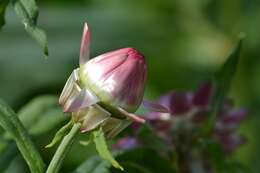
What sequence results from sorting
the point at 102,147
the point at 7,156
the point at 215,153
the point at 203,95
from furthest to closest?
the point at 203,95 → the point at 215,153 → the point at 7,156 → the point at 102,147

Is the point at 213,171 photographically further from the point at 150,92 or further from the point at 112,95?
the point at 150,92

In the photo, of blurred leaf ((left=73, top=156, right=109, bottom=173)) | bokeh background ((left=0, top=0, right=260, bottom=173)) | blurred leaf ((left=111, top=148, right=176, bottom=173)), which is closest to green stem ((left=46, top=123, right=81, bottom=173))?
blurred leaf ((left=73, top=156, right=109, bottom=173))

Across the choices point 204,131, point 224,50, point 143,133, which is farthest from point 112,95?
point 224,50

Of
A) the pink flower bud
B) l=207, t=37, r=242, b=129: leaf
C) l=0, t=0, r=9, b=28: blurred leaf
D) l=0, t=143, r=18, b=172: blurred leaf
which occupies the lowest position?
l=0, t=143, r=18, b=172: blurred leaf

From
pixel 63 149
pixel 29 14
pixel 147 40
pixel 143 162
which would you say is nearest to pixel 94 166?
pixel 143 162

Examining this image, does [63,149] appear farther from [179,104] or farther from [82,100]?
[179,104]

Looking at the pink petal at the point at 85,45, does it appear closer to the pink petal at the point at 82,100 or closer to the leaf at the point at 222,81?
the pink petal at the point at 82,100

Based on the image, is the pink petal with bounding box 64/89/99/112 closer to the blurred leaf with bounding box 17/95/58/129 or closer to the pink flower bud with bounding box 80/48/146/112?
the pink flower bud with bounding box 80/48/146/112
